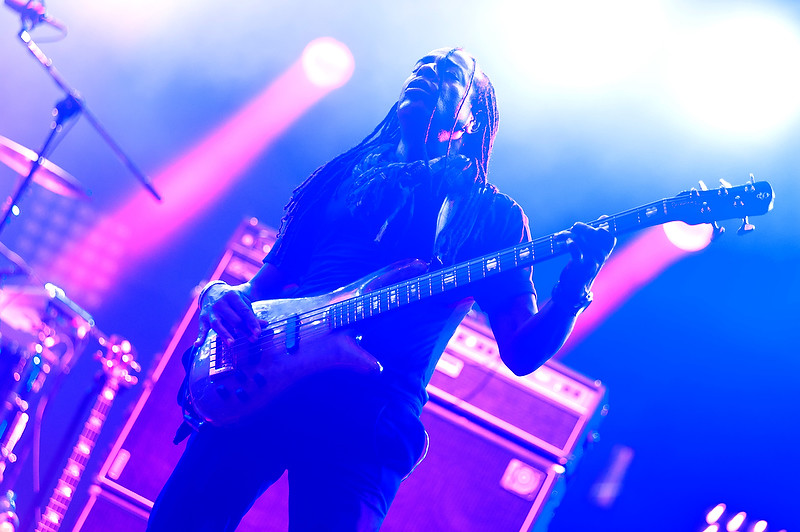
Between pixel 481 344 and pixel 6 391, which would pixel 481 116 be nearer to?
pixel 481 344

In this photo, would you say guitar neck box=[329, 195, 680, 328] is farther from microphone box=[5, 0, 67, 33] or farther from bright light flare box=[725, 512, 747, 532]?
bright light flare box=[725, 512, 747, 532]

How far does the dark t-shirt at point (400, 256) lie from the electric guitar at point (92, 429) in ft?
8.08

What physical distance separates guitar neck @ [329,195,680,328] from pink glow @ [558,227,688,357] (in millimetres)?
3845

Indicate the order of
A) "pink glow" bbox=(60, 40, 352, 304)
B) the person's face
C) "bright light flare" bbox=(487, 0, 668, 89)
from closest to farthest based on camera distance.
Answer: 1. the person's face
2. "bright light flare" bbox=(487, 0, 668, 89)
3. "pink glow" bbox=(60, 40, 352, 304)

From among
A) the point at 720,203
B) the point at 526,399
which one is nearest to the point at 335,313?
the point at 720,203

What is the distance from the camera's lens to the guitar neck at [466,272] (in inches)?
63.0

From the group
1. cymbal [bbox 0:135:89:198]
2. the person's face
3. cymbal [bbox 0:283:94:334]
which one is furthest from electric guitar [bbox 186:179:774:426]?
cymbal [bbox 0:135:89:198]

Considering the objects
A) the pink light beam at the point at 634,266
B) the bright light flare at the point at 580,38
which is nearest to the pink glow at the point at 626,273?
the pink light beam at the point at 634,266

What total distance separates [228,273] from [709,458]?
4130 mm

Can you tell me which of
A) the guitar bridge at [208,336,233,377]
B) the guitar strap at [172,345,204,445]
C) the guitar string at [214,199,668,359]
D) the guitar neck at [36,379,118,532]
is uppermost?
the guitar string at [214,199,668,359]

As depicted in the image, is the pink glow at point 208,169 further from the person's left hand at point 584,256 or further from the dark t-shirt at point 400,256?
the person's left hand at point 584,256

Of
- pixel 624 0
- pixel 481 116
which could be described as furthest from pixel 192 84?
pixel 481 116

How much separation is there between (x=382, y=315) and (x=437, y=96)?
753 millimetres

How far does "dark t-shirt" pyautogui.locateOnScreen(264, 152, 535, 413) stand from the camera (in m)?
1.60
